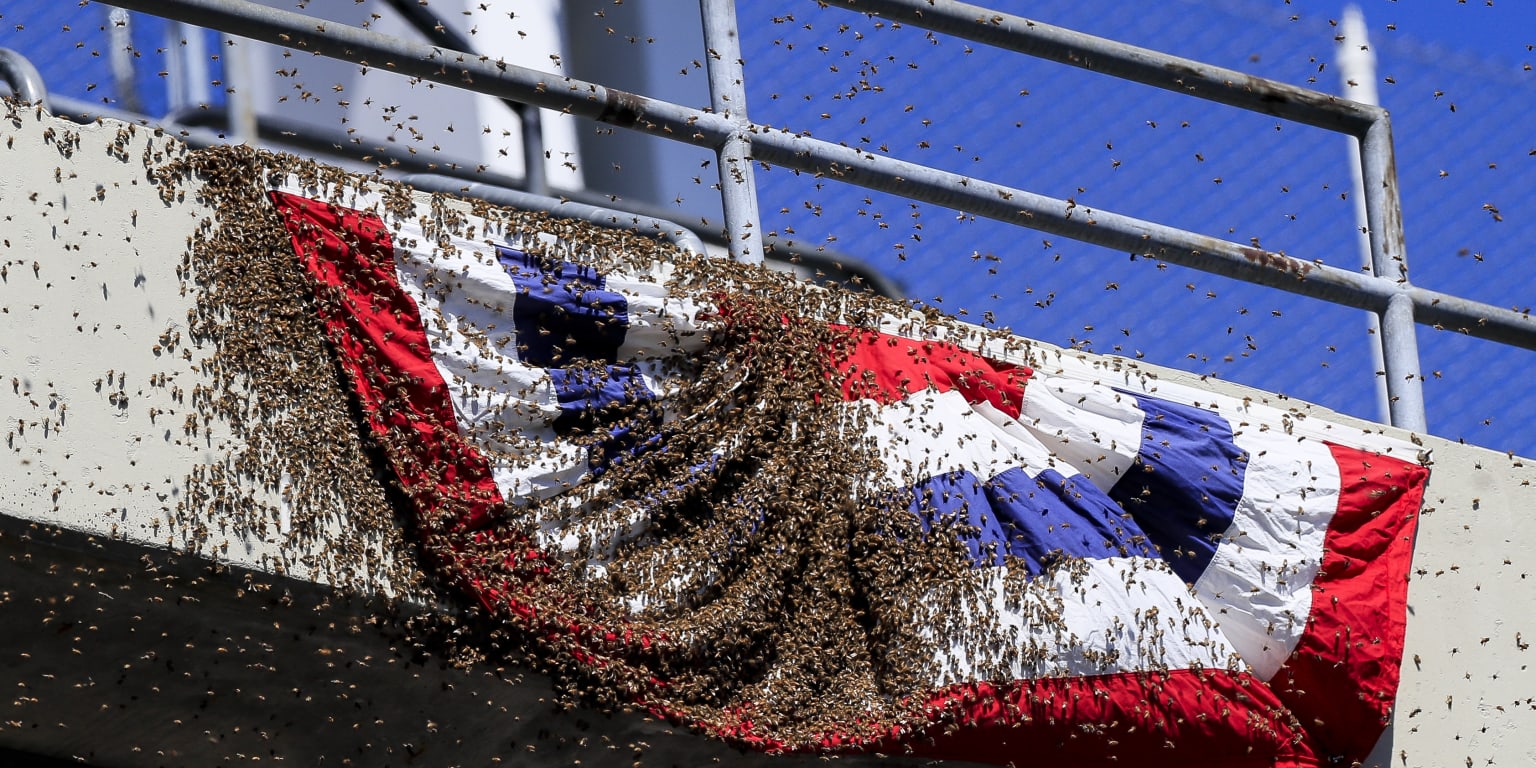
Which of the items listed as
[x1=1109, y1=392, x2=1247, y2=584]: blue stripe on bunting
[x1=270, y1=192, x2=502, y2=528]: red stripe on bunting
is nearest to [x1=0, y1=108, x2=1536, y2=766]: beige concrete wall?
[x1=270, y1=192, x2=502, y2=528]: red stripe on bunting

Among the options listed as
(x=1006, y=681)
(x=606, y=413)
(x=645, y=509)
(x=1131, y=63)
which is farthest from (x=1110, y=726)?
(x=1131, y=63)

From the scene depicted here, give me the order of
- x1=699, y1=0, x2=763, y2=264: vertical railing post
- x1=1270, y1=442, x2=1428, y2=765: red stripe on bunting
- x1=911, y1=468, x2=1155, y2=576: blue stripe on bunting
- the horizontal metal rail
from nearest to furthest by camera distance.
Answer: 1. x1=911, y1=468, x2=1155, y2=576: blue stripe on bunting
2. x1=699, y1=0, x2=763, y2=264: vertical railing post
3. x1=1270, y1=442, x2=1428, y2=765: red stripe on bunting
4. the horizontal metal rail

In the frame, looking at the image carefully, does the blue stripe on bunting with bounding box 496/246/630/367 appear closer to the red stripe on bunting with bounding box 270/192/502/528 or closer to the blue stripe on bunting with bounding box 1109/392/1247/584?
the red stripe on bunting with bounding box 270/192/502/528

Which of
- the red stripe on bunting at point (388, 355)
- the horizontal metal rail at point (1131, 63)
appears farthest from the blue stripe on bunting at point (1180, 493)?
the red stripe on bunting at point (388, 355)

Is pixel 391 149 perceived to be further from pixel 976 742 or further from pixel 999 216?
pixel 976 742

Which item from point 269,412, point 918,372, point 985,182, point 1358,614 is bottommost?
point 1358,614

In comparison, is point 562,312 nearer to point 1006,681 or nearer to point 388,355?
point 388,355
